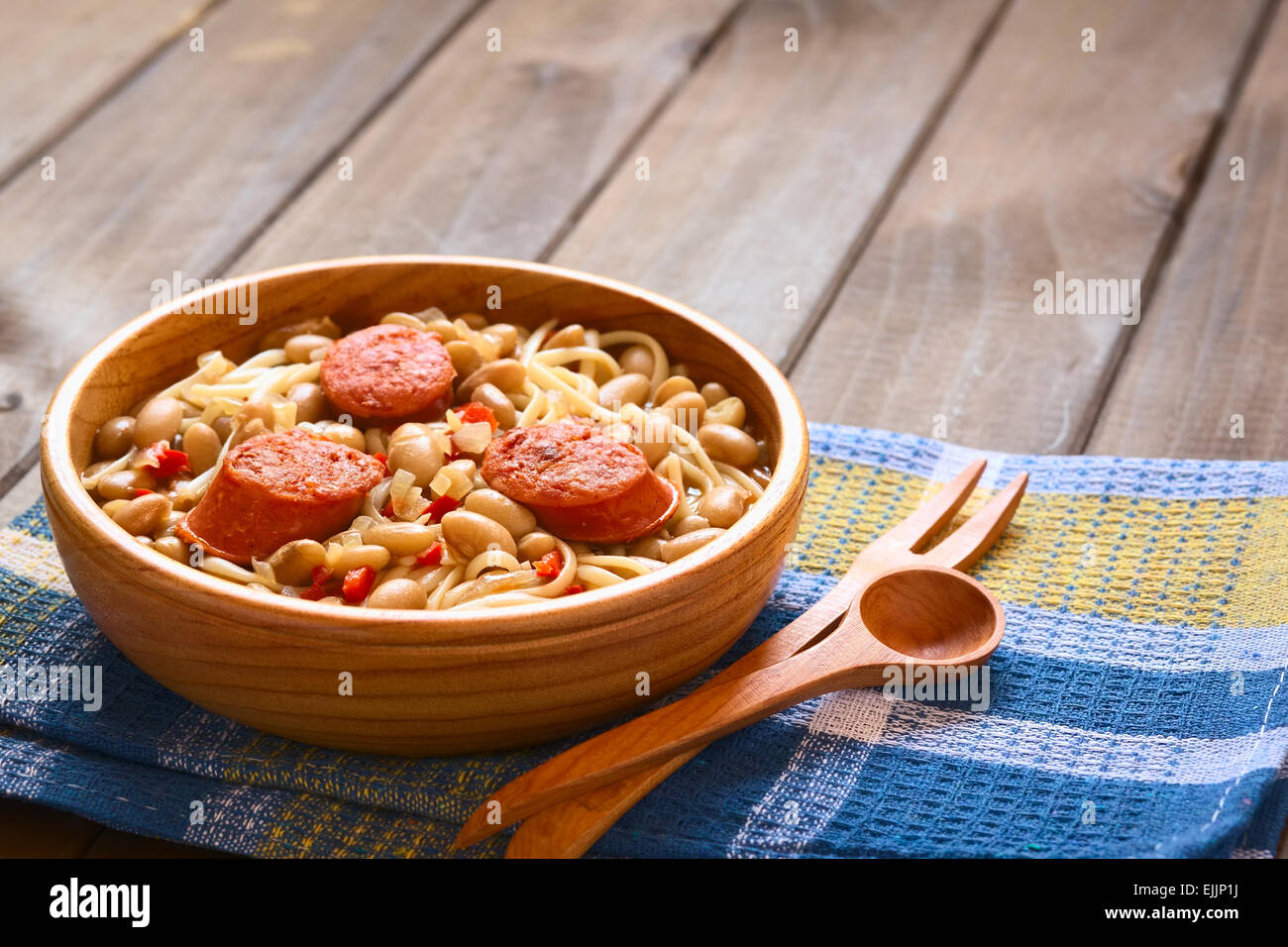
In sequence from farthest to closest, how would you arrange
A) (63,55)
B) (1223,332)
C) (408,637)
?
(63,55) < (1223,332) < (408,637)

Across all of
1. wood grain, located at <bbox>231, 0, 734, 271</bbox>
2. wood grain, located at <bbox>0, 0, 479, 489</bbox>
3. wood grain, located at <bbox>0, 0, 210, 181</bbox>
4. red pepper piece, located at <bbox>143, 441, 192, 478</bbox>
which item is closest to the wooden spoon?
red pepper piece, located at <bbox>143, 441, 192, 478</bbox>

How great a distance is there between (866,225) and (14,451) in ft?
5.12

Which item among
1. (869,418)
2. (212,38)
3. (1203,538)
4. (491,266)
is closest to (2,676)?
(491,266)

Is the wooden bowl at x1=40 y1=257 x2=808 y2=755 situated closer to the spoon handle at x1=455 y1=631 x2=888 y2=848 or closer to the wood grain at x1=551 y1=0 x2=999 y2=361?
the spoon handle at x1=455 y1=631 x2=888 y2=848

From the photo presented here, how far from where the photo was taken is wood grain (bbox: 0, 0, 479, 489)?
2.43m

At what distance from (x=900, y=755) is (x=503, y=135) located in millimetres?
1903

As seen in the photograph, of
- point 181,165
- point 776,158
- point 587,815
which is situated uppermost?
point 776,158

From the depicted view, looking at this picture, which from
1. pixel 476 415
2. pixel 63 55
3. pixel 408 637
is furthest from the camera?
pixel 63 55

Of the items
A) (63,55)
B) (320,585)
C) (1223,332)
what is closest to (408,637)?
(320,585)

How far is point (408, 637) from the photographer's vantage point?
130 cm

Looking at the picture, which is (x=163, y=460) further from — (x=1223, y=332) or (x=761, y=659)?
(x=1223, y=332)

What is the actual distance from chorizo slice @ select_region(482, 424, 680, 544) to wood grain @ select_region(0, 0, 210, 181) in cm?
176

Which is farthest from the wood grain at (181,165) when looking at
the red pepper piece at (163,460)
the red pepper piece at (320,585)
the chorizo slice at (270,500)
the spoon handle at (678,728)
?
the spoon handle at (678,728)

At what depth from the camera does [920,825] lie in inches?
55.3
